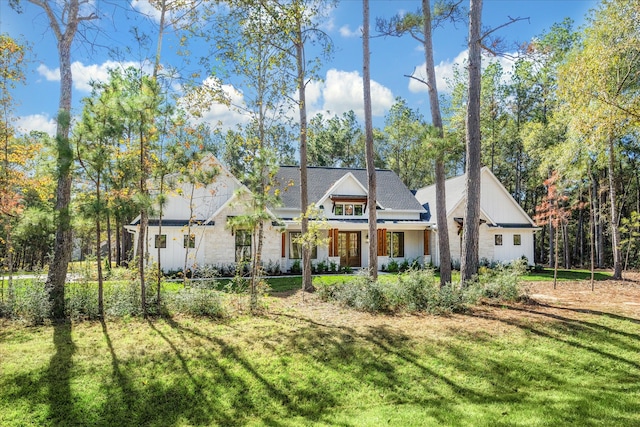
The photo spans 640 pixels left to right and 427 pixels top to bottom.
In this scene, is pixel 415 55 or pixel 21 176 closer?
pixel 21 176

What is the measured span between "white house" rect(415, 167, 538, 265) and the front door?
427 centimetres

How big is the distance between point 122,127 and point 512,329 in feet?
28.9

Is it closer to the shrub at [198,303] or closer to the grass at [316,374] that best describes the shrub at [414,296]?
the grass at [316,374]

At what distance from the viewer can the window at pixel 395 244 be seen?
22.4m

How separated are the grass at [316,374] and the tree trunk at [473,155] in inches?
81.1

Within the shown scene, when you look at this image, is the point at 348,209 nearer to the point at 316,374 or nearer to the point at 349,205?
the point at 349,205

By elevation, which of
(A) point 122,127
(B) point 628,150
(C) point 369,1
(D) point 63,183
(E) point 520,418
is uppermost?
(C) point 369,1

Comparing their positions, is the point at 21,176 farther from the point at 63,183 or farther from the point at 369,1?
the point at 369,1

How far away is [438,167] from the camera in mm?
10398

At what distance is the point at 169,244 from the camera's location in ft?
60.1

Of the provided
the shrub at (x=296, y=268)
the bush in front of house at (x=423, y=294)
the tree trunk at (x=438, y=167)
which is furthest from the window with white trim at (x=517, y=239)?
the tree trunk at (x=438, y=167)

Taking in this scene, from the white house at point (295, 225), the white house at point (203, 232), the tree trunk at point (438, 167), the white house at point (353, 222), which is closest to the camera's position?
the tree trunk at point (438, 167)

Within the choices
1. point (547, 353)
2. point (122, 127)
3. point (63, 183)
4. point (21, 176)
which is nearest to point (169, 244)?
point (21, 176)

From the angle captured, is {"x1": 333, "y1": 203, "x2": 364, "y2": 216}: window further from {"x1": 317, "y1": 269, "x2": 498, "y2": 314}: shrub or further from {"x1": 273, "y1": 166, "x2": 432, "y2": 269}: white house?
{"x1": 317, "y1": 269, "x2": 498, "y2": 314}: shrub
